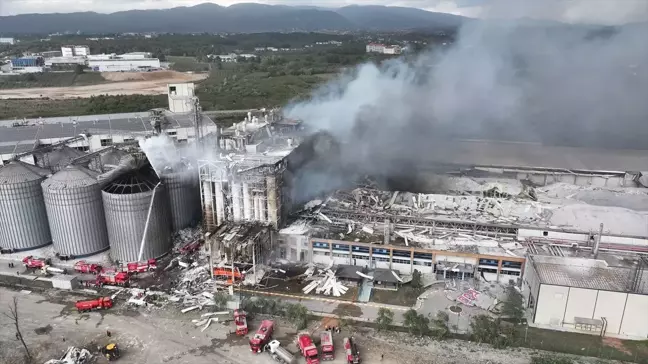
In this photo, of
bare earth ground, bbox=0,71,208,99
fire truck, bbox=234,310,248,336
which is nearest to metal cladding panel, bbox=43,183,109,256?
fire truck, bbox=234,310,248,336

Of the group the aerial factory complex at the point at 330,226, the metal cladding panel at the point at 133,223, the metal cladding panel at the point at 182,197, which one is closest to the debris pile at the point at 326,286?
the aerial factory complex at the point at 330,226

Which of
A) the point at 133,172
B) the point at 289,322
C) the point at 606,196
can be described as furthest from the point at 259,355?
the point at 606,196

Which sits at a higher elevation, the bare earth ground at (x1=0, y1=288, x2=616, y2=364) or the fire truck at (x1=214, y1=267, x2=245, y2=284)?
the fire truck at (x1=214, y1=267, x2=245, y2=284)

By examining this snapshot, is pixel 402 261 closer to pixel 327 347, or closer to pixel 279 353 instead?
pixel 327 347

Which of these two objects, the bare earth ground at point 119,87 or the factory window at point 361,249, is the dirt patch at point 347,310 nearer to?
the factory window at point 361,249

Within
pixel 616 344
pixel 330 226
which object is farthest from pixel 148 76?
pixel 616 344

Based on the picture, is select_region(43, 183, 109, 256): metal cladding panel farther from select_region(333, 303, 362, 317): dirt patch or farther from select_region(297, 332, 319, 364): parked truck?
select_region(333, 303, 362, 317): dirt patch

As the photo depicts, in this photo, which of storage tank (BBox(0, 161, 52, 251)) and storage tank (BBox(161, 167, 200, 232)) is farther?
storage tank (BBox(161, 167, 200, 232))
